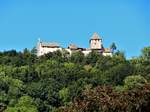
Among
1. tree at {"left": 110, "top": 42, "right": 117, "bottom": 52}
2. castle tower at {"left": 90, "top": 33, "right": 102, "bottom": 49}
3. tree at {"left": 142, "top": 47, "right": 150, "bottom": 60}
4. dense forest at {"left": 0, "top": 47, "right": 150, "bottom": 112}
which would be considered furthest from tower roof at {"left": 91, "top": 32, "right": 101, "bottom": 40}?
tree at {"left": 142, "top": 47, "right": 150, "bottom": 60}

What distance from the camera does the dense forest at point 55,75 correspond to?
86375 mm

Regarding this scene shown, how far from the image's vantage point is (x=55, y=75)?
101 m

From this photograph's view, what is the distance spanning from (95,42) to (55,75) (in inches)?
963

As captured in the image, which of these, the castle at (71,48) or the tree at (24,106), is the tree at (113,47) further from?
the tree at (24,106)

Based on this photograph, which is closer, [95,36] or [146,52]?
[146,52]

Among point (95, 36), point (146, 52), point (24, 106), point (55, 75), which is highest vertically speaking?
point (95, 36)

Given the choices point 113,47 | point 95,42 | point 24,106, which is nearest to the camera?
point 24,106

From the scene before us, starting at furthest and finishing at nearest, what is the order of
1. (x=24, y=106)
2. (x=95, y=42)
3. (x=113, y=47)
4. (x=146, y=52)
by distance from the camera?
(x=95, y=42)
(x=113, y=47)
(x=146, y=52)
(x=24, y=106)

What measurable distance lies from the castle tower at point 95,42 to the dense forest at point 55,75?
16.1 feet

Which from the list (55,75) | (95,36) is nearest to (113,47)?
(95,36)

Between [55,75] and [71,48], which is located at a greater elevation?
[71,48]

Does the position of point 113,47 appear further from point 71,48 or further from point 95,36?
point 71,48

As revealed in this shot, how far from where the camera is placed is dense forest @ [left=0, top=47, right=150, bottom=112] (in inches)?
3401

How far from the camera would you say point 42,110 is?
84.9m
